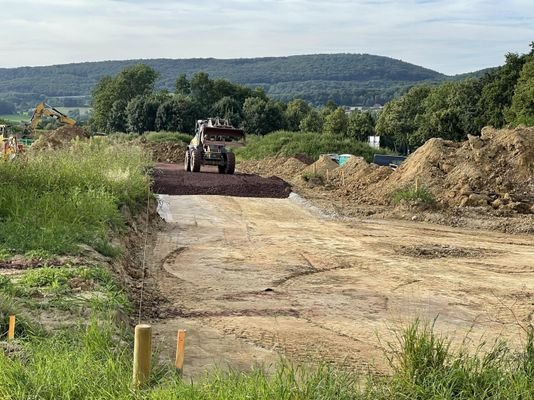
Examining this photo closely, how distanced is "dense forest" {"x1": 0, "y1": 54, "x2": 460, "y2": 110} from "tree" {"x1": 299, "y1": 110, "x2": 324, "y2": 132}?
45698 mm

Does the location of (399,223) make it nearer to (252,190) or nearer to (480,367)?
(252,190)

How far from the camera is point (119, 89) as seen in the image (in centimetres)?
8888

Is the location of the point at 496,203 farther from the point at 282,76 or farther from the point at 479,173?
the point at 282,76

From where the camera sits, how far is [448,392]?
4383mm

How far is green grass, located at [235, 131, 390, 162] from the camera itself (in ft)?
119

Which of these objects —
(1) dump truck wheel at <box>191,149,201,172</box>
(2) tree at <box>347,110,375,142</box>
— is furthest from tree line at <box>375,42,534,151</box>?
(1) dump truck wheel at <box>191,149,201,172</box>

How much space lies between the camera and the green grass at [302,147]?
3628cm

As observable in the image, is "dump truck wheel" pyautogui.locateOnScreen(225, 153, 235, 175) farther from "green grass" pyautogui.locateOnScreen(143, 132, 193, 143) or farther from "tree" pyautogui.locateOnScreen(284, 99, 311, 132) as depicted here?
"tree" pyautogui.locateOnScreen(284, 99, 311, 132)

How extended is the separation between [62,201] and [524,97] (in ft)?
136

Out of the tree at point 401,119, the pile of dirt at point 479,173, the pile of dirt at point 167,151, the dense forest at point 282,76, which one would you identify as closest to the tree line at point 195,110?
the tree at point 401,119

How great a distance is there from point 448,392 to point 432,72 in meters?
201

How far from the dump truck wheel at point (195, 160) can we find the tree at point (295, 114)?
53044mm

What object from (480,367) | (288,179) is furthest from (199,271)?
(288,179)

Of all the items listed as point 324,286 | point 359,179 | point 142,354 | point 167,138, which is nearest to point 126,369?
point 142,354
